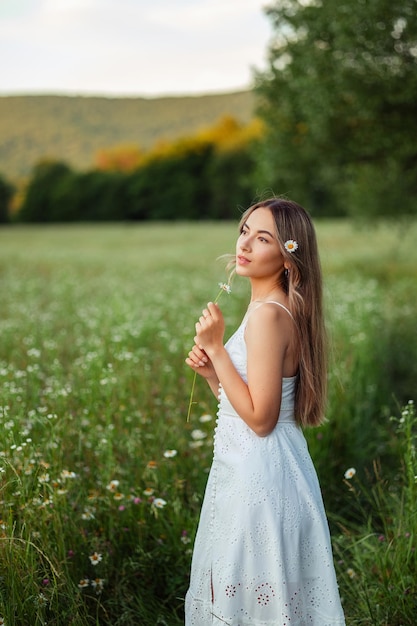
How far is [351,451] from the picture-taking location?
557cm

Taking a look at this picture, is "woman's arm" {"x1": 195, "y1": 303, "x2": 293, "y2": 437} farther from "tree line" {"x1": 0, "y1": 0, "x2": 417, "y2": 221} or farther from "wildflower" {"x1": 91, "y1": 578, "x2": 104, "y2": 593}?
"tree line" {"x1": 0, "y1": 0, "x2": 417, "y2": 221}

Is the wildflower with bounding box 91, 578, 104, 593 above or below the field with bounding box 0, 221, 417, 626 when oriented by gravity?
below

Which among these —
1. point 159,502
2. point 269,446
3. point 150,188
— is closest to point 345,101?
point 159,502

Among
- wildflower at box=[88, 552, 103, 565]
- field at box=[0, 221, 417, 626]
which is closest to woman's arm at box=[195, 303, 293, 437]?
field at box=[0, 221, 417, 626]

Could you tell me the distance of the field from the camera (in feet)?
11.1

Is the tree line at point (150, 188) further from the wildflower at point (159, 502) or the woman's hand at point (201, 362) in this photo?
the woman's hand at point (201, 362)

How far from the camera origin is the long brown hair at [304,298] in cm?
277

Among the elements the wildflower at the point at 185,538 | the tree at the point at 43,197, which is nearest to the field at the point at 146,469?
the wildflower at the point at 185,538

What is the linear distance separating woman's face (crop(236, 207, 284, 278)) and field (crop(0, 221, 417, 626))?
1.89 ft

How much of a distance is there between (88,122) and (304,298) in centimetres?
6776

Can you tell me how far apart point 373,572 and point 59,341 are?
5967 mm

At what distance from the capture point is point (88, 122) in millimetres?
67438

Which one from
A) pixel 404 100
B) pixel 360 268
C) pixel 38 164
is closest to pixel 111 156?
pixel 38 164

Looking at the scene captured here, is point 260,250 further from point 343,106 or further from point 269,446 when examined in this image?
point 343,106
